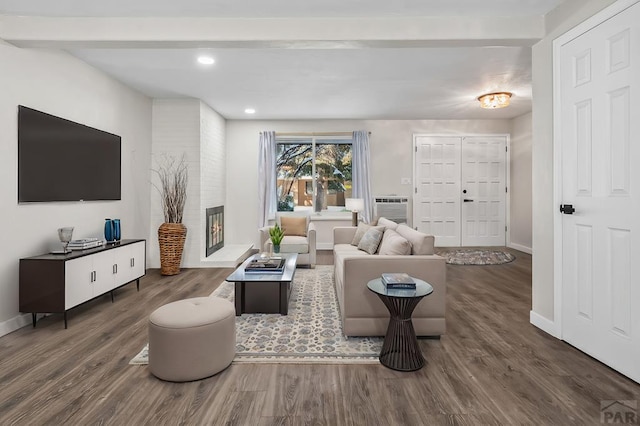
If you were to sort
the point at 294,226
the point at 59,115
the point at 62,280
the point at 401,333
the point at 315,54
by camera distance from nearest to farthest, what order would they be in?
the point at 401,333, the point at 62,280, the point at 59,115, the point at 315,54, the point at 294,226

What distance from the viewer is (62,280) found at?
107 inches

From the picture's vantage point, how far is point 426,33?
2787 mm

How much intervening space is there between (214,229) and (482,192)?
17.5 feet

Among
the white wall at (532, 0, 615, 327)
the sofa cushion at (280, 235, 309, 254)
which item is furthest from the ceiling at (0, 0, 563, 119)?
the sofa cushion at (280, 235, 309, 254)

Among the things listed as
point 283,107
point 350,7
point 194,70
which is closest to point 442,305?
point 350,7

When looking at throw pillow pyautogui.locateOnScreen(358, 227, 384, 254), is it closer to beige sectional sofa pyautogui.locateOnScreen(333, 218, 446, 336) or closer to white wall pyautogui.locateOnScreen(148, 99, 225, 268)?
beige sectional sofa pyautogui.locateOnScreen(333, 218, 446, 336)

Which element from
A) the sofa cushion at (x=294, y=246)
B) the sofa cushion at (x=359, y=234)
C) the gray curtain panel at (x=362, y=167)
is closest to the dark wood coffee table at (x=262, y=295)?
the sofa cushion at (x=359, y=234)

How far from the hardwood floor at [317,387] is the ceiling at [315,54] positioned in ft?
8.17

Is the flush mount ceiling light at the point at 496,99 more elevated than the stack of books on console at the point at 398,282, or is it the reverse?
the flush mount ceiling light at the point at 496,99

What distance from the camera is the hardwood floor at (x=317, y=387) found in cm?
166

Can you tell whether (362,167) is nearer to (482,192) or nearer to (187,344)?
(482,192)

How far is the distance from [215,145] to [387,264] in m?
4.46

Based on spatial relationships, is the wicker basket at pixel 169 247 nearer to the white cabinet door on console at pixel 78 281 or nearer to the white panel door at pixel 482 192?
the white cabinet door on console at pixel 78 281

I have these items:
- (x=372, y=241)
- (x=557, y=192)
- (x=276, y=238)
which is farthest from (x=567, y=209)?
(x=276, y=238)
